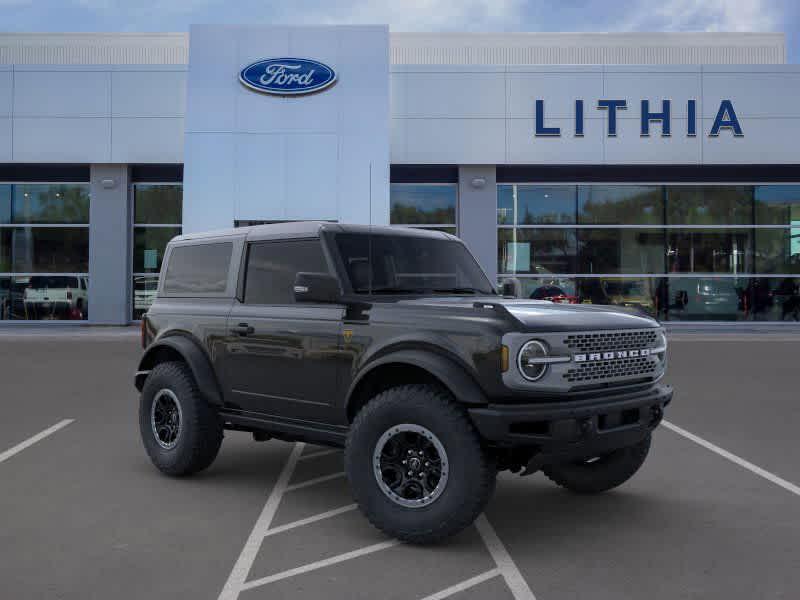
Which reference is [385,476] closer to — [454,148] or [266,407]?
[266,407]

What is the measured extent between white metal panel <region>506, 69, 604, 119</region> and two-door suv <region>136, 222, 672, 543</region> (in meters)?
18.1

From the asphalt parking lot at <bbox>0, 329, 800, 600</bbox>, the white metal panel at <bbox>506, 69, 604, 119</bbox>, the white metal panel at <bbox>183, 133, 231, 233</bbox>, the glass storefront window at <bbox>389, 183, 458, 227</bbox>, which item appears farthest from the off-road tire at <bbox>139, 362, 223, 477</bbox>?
the white metal panel at <bbox>506, 69, 604, 119</bbox>

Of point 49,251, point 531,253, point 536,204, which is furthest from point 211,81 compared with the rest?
point 531,253

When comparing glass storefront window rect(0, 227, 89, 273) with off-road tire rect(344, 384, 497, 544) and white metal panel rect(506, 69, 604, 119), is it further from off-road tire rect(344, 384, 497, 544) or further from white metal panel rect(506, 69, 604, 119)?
off-road tire rect(344, 384, 497, 544)

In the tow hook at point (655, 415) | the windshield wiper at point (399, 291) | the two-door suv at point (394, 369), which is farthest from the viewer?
the windshield wiper at point (399, 291)

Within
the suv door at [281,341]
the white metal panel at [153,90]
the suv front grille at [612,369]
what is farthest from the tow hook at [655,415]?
the white metal panel at [153,90]

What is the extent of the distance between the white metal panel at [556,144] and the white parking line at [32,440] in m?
17.2

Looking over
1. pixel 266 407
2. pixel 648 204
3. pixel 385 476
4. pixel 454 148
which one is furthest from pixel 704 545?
pixel 648 204

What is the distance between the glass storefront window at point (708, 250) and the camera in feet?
82.0

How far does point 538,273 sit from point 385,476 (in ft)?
67.2

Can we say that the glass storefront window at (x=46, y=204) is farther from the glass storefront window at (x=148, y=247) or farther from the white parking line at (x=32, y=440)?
the white parking line at (x=32, y=440)

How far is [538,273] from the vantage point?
24.7 m

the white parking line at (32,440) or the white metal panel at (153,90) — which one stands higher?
the white metal panel at (153,90)

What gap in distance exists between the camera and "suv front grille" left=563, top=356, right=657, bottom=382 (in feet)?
15.3
